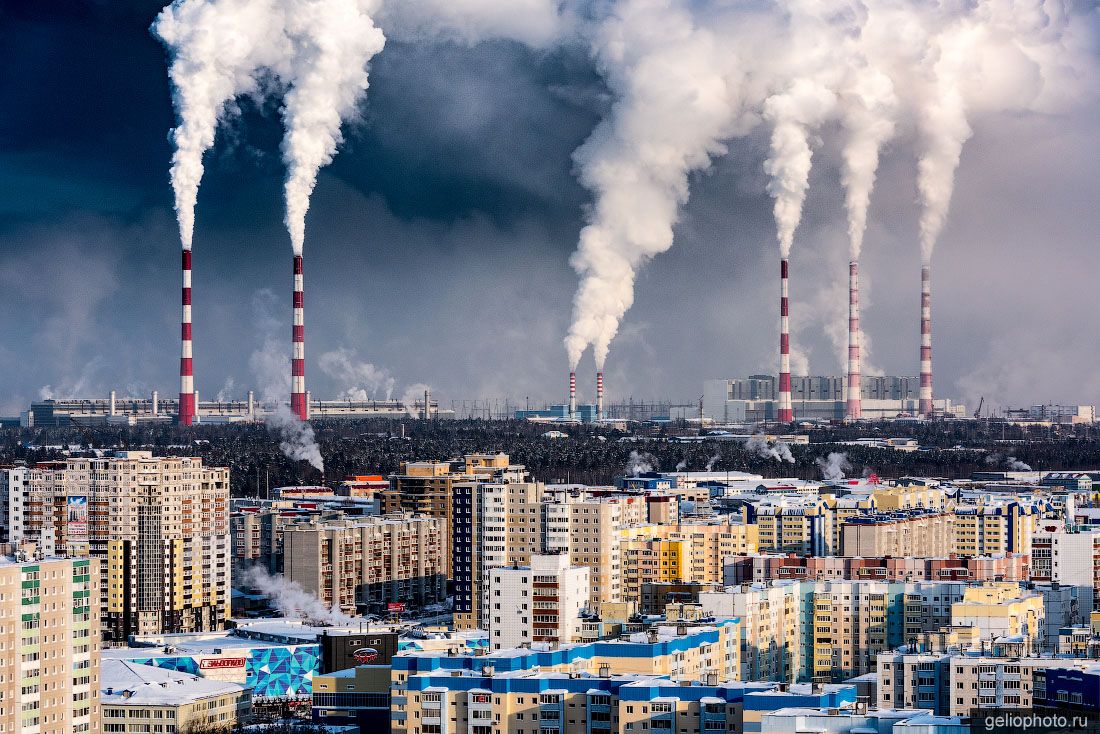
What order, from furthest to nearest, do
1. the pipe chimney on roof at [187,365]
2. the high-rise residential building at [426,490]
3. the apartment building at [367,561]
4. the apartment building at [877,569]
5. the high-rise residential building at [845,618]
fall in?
the pipe chimney on roof at [187,365], the high-rise residential building at [426,490], the apartment building at [367,561], the apartment building at [877,569], the high-rise residential building at [845,618]

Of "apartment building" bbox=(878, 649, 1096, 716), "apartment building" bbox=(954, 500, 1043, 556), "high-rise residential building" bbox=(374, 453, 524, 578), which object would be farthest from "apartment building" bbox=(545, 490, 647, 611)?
"apartment building" bbox=(878, 649, 1096, 716)

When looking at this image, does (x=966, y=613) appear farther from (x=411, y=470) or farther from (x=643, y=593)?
(x=411, y=470)

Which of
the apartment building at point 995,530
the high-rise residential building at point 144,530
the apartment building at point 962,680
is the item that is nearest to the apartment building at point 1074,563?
the apartment building at point 995,530

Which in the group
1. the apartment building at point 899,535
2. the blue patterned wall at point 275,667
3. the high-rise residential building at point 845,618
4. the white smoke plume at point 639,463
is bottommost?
the blue patterned wall at point 275,667

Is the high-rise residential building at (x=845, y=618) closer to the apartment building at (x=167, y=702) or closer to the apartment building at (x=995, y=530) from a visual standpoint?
the apartment building at (x=167, y=702)

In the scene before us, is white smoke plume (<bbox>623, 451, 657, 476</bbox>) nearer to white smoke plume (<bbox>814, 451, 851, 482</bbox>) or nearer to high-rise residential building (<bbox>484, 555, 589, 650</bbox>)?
white smoke plume (<bbox>814, 451, 851, 482</bbox>)

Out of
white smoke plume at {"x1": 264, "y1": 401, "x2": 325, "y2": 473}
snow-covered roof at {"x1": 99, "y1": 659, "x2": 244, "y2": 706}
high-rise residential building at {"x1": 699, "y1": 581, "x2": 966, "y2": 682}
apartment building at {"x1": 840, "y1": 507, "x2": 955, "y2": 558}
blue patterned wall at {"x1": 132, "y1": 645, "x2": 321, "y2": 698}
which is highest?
white smoke plume at {"x1": 264, "y1": 401, "x2": 325, "y2": 473}

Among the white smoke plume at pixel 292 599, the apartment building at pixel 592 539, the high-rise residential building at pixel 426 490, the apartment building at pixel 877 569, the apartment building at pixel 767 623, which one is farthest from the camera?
the high-rise residential building at pixel 426 490
